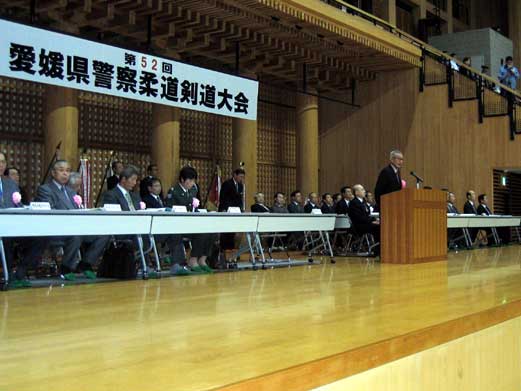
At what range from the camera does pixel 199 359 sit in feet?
7.39

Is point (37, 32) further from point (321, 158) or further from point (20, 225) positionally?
point (321, 158)

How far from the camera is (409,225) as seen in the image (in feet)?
23.0

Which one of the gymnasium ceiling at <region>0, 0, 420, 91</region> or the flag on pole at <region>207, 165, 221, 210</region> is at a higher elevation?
the gymnasium ceiling at <region>0, 0, 420, 91</region>

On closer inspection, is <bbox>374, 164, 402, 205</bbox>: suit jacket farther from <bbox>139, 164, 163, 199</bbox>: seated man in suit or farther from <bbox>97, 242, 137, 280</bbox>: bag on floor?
<bbox>97, 242, 137, 280</bbox>: bag on floor

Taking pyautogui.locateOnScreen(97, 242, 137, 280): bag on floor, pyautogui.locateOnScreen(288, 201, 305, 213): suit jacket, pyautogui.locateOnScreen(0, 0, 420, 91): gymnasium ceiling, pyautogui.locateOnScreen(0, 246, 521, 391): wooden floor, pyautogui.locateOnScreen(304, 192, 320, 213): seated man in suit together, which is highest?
pyautogui.locateOnScreen(0, 0, 420, 91): gymnasium ceiling

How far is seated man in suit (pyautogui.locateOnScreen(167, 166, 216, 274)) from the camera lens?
21.2 feet

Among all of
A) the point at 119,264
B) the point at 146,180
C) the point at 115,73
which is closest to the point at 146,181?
the point at 146,180

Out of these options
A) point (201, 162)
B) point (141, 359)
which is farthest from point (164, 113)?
point (141, 359)

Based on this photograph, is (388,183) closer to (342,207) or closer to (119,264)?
(342,207)

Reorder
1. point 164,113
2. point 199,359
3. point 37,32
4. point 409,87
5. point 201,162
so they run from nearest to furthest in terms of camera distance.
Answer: point 199,359 → point 37,32 → point 164,113 → point 201,162 → point 409,87

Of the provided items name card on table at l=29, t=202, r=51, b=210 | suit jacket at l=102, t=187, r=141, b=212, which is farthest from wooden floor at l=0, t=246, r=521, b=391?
suit jacket at l=102, t=187, r=141, b=212

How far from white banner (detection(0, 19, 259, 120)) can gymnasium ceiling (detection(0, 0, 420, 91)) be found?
654 mm

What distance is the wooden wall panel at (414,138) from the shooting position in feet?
42.3

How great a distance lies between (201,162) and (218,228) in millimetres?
5926
